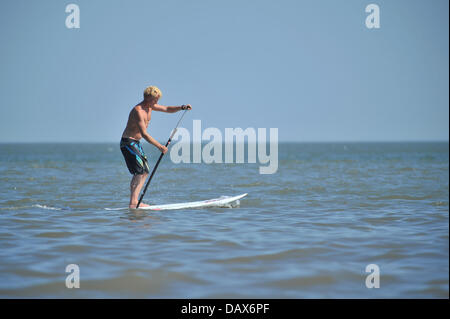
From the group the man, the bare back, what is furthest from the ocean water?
the bare back

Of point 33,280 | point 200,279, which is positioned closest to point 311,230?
point 200,279

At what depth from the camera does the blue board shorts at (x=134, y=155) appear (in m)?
6.82

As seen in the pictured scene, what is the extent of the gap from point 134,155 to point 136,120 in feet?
1.89

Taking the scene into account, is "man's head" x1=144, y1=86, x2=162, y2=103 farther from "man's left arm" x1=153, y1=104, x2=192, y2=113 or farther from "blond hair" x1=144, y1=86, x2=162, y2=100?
"man's left arm" x1=153, y1=104, x2=192, y2=113

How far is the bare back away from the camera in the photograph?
22.1 feet

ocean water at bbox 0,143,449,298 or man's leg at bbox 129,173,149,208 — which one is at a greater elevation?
man's leg at bbox 129,173,149,208

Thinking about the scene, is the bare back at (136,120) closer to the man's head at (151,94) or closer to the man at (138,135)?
the man at (138,135)

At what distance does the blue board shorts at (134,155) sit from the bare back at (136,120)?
9 centimetres

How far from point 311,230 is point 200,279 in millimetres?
2336

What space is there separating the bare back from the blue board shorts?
90 millimetres
